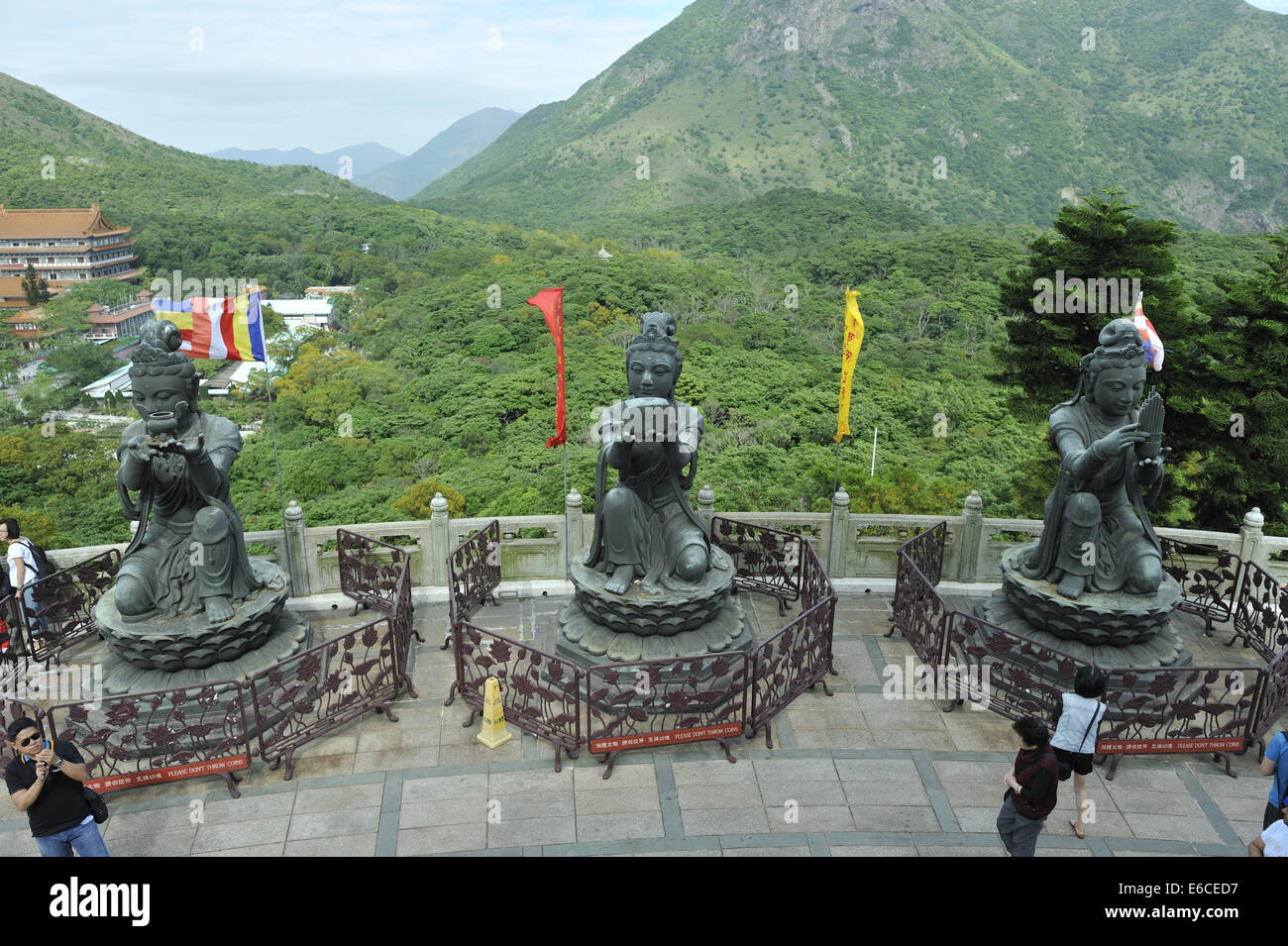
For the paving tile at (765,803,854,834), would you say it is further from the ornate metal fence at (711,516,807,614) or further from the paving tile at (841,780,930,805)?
the ornate metal fence at (711,516,807,614)

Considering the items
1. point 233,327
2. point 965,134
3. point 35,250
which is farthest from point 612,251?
point 233,327

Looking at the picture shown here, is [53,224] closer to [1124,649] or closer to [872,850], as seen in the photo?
[872,850]

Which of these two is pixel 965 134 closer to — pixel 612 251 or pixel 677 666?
pixel 612 251

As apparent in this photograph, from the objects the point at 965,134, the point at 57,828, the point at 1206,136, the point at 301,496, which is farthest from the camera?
the point at 965,134

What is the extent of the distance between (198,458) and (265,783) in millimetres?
3110

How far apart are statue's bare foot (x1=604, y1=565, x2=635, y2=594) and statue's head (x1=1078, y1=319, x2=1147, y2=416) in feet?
16.5

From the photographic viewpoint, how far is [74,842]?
623 cm

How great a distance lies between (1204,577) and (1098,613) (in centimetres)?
329

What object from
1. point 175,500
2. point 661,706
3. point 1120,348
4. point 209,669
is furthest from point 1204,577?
point 175,500

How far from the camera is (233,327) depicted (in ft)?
33.9

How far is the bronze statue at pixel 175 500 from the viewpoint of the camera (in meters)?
8.33

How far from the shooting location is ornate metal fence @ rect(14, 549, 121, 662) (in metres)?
9.65

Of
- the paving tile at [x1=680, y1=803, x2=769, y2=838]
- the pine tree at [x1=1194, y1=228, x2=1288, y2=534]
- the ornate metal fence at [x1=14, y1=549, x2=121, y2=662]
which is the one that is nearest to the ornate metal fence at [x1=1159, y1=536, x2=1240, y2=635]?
the pine tree at [x1=1194, y1=228, x2=1288, y2=534]

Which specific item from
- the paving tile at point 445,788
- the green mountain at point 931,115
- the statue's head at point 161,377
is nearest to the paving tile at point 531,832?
the paving tile at point 445,788
